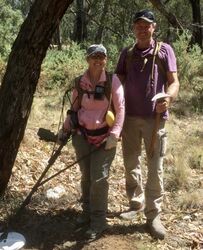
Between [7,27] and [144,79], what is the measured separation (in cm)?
929

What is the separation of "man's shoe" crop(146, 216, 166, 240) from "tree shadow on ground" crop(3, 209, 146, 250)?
0.11 meters

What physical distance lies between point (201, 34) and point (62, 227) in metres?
13.2

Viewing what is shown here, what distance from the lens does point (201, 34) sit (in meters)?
16.6

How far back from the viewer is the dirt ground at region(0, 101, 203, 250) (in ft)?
14.4

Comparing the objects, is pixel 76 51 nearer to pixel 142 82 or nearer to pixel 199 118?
pixel 199 118

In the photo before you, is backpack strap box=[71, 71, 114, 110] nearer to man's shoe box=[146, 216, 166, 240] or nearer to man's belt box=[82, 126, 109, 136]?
man's belt box=[82, 126, 109, 136]

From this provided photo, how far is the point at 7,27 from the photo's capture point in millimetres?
12852

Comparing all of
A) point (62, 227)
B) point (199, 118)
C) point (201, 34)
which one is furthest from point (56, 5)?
point (201, 34)

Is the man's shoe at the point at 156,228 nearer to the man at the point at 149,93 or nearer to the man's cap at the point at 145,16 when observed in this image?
the man at the point at 149,93

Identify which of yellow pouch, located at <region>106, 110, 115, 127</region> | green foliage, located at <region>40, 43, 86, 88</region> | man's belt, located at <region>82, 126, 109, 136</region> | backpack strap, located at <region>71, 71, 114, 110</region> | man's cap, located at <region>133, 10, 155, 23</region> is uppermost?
green foliage, located at <region>40, 43, 86, 88</region>

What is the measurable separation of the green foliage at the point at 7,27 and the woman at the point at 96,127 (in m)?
7.63

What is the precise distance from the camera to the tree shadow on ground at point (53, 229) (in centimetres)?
432

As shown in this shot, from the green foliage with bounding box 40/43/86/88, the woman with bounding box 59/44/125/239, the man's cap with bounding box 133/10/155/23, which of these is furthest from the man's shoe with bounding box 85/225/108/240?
the green foliage with bounding box 40/43/86/88

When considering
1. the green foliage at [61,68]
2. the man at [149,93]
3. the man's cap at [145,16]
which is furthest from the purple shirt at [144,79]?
the green foliage at [61,68]
